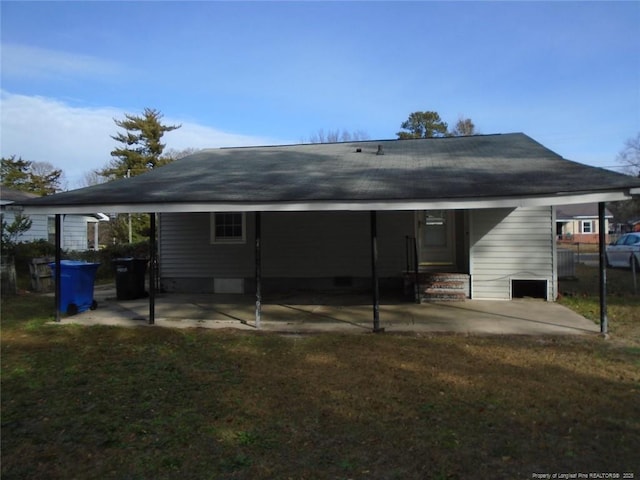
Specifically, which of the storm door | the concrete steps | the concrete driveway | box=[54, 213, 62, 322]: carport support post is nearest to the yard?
the concrete driveway

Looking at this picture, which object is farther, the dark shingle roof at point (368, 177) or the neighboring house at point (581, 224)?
the neighboring house at point (581, 224)

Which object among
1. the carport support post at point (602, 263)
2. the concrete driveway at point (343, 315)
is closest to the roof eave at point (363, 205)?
the carport support post at point (602, 263)

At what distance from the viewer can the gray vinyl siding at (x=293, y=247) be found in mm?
11680

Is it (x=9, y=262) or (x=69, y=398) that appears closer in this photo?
(x=69, y=398)

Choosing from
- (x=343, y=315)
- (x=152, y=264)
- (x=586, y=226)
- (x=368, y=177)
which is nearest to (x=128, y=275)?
(x=152, y=264)

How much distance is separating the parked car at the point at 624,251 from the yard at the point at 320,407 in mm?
12029

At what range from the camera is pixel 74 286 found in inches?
362

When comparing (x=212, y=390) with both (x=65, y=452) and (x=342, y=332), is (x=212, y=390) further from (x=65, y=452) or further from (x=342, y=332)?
(x=342, y=332)

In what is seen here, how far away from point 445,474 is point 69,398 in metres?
3.65

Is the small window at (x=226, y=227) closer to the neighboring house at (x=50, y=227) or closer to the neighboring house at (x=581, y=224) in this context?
the neighboring house at (x=50, y=227)

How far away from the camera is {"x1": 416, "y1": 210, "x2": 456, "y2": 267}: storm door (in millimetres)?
11445

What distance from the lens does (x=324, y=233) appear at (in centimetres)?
1192

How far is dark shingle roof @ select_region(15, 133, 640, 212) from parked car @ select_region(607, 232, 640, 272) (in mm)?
8190

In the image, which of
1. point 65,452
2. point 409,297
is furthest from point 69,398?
point 409,297
